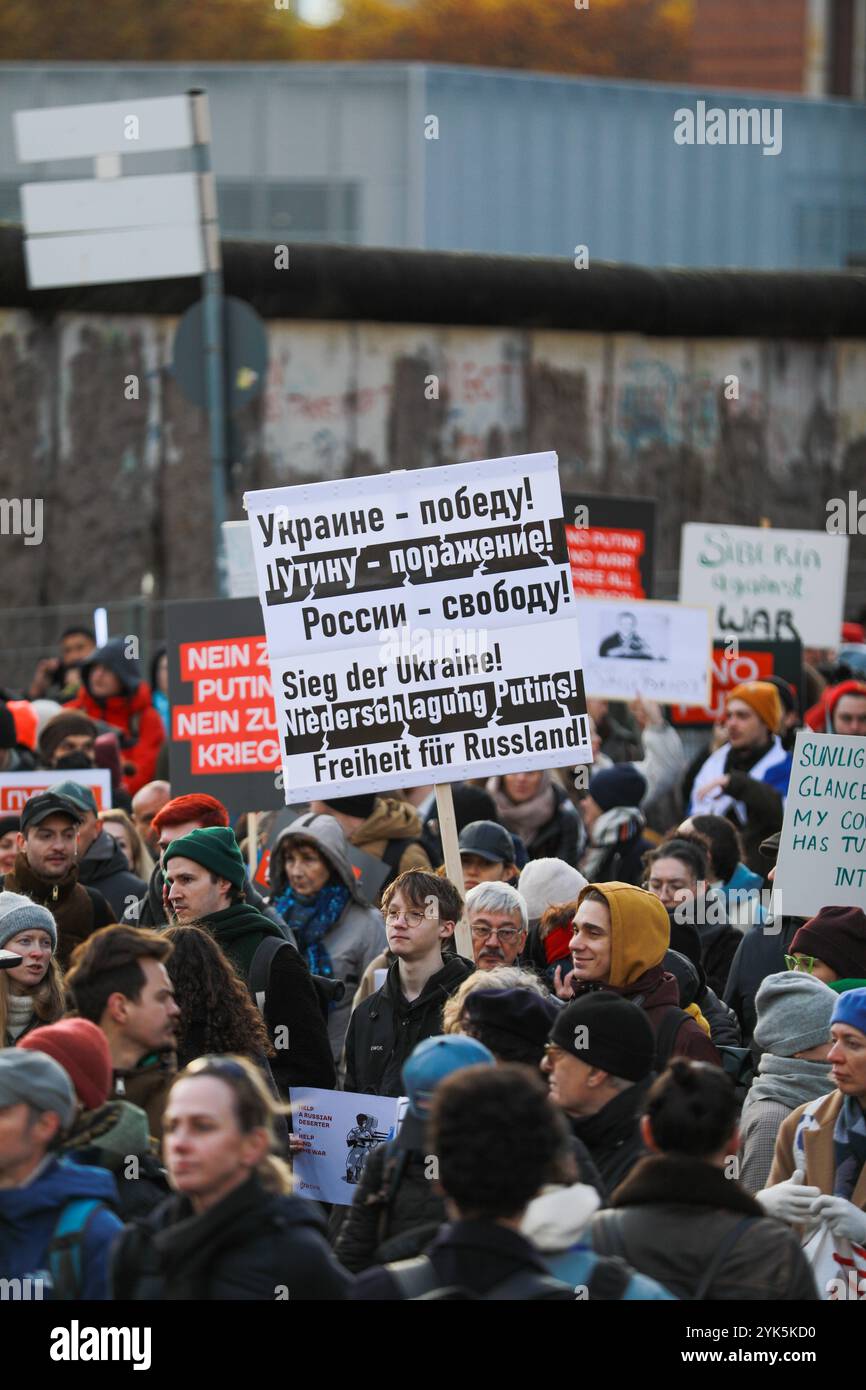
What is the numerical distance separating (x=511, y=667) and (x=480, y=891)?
90 centimetres

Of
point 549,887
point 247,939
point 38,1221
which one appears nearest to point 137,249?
point 549,887

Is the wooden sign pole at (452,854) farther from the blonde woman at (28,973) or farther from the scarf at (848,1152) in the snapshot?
the scarf at (848,1152)

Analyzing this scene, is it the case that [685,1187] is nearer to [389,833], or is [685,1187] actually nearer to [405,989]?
[405,989]

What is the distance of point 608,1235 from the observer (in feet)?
13.7

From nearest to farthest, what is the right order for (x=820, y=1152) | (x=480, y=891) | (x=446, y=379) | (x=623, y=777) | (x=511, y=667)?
(x=820, y=1152) < (x=480, y=891) < (x=511, y=667) < (x=623, y=777) < (x=446, y=379)

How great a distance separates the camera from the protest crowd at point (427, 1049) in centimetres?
388

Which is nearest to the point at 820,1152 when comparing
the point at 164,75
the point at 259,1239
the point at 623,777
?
the point at 259,1239

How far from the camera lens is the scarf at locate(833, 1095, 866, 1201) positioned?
520 centimetres

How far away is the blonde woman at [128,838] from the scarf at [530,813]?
64.0 inches

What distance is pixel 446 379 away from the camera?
664 inches

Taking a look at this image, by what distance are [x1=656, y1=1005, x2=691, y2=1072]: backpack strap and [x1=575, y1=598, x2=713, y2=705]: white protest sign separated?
18.8 ft
